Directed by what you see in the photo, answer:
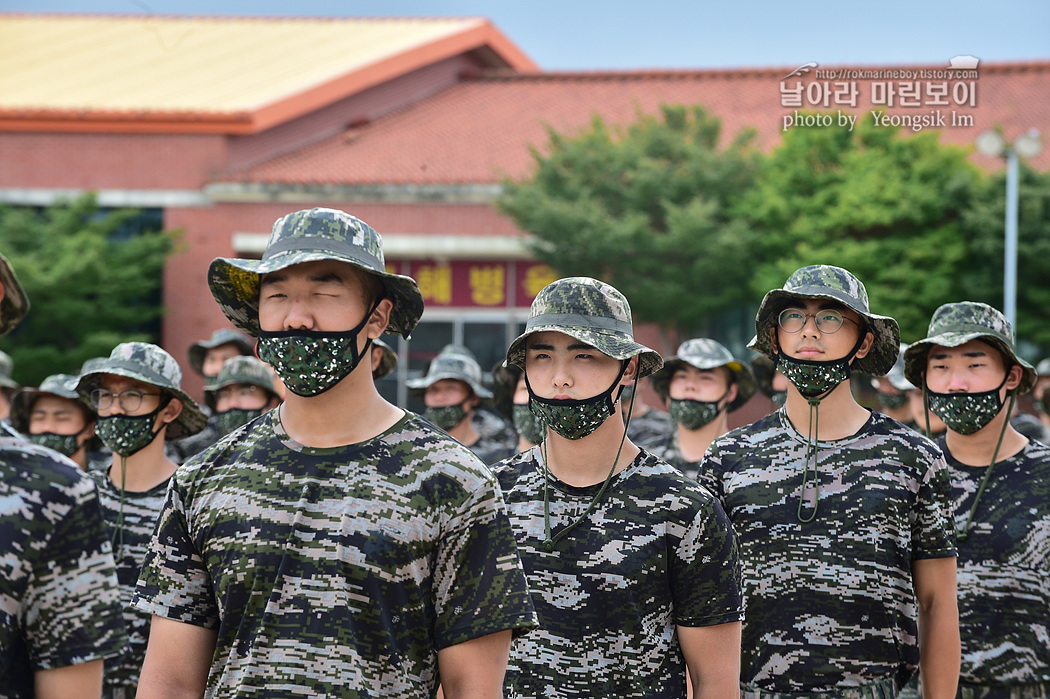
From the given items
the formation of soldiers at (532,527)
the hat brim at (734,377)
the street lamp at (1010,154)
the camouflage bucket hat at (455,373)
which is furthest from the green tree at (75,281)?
A: the formation of soldiers at (532,527)

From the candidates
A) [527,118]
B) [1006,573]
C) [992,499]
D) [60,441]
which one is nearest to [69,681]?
[1006,573]

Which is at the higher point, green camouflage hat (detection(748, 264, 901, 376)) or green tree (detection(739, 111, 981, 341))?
green tree (detection(739, 111, 981, 341))

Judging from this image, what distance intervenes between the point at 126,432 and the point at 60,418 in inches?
76.2

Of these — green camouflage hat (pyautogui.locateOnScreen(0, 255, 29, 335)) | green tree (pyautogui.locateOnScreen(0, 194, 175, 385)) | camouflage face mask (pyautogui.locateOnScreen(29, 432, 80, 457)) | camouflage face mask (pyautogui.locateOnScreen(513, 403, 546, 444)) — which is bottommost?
camouflage face mask (pyautogui.locateOnScreen(29, 432, 80, 457))

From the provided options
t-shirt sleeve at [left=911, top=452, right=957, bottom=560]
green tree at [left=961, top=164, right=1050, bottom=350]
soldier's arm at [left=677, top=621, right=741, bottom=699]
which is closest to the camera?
soldier's arm at [left=677, top=621, right=741, bottom=699]

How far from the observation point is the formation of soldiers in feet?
9.67

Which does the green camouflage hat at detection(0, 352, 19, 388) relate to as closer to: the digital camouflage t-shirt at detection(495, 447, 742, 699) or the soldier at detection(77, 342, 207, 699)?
the soldier at detection(77, 342, 207, 699)

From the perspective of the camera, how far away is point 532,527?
4070mm

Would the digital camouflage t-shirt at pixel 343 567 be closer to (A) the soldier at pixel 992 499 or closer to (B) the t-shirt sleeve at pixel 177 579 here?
(B) the t-shirt sleeve at pixel 177 579

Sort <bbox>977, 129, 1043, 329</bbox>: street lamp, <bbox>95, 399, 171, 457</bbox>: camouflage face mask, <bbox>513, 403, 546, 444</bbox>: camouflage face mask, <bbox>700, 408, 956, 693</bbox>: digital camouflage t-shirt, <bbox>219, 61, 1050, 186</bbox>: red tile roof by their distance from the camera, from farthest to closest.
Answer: <bbox>219, 61, 1050, 186</bbox>: red tile roof < <bbox>977, 129, 1043, 329</bbox>: street lamp < <bbox>513, 403, 546, 444</bbox>: camouflage face mask < <bbox>95, 399, 171, 457</bbox>: camouflage face mask < <bbox>700, 408, 956, 693</bbox>: digital camouflage t-shirt

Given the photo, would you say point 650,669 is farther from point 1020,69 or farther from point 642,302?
point 1020,69

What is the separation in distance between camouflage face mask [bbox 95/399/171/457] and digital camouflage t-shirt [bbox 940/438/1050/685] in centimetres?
396

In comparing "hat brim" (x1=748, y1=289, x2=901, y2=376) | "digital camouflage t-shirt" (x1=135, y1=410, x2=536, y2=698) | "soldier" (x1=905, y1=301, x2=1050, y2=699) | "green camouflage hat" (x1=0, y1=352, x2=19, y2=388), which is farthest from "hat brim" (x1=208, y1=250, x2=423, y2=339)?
Result: "green camouflage hat" (x1=0, y1=352, x2=19, y2=388)

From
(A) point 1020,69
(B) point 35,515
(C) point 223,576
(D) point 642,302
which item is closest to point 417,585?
(C) point 223,576
